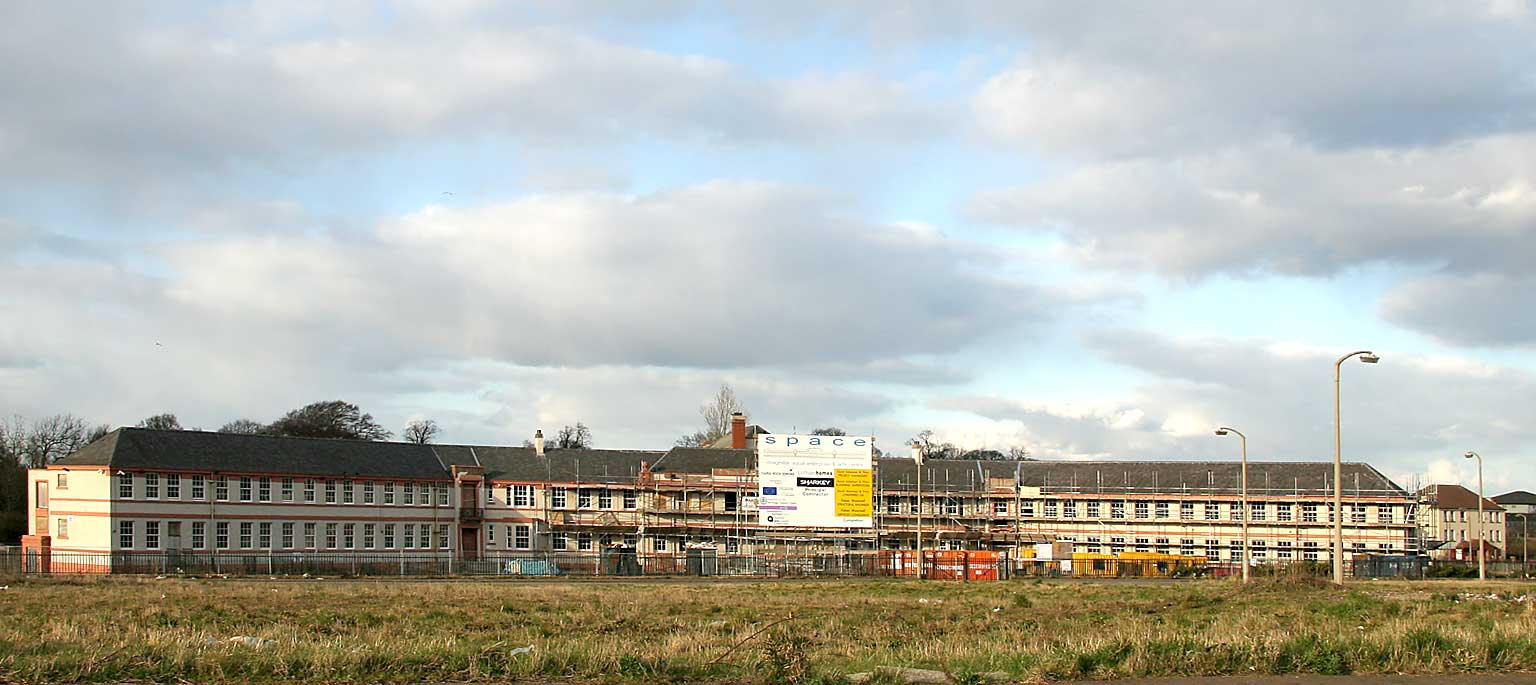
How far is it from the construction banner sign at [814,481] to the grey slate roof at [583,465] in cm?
2063

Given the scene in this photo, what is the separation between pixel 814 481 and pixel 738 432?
2808 centimetres

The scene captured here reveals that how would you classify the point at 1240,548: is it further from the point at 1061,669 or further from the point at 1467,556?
the point at 1061,669

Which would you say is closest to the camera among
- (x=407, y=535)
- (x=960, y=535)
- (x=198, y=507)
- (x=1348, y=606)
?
(x=1348, y=606)

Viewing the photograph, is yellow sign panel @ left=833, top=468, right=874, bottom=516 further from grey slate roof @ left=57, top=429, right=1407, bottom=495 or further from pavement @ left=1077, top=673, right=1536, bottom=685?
pavement @ left=1077, top=673, right=1536, bottom=685

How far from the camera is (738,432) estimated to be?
102m

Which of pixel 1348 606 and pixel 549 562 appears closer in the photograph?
pixel 1348 606

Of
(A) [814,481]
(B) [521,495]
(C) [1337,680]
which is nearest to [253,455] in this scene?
(B) [521,495]

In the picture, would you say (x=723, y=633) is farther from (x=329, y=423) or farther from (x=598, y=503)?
(x=329, y=423)

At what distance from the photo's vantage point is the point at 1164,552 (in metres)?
97.6

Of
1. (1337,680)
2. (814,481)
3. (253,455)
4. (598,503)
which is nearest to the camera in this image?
(1337,680)

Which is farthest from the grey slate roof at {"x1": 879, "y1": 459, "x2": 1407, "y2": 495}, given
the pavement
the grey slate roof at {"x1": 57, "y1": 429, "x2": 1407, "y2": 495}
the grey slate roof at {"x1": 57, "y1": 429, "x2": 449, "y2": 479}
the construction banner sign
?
the pavement

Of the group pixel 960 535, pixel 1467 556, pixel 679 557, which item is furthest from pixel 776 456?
pixel 1467 556

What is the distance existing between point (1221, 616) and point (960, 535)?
67.2 m

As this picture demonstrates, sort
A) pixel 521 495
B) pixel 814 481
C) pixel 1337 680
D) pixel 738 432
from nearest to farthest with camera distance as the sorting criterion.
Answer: pixel 1337 680
pixel 814 481
pixel 521 495
pixel 738 432
